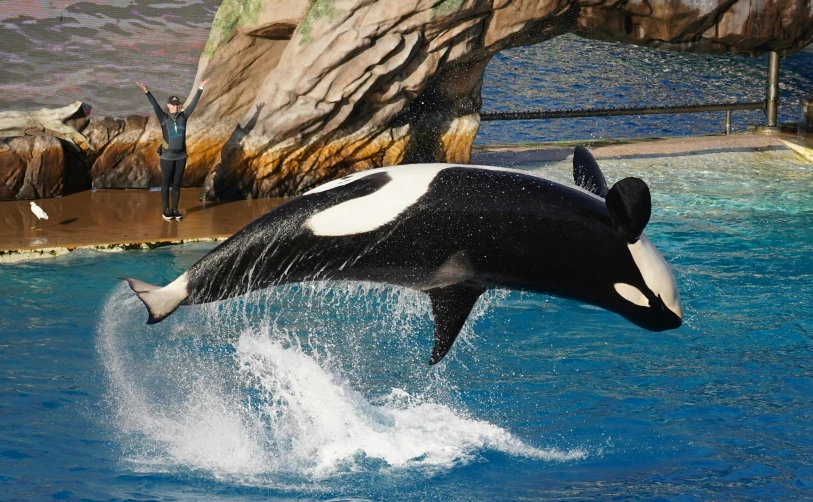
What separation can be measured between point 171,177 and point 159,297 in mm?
6097

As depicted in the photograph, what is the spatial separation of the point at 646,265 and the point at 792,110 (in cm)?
2100

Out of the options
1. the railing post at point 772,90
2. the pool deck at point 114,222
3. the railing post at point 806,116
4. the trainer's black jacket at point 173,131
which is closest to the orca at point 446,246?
the pool deck at point 114,222

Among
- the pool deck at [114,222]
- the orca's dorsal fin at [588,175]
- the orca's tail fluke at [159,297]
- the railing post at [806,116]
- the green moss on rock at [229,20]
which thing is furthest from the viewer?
the railing post at [806,116]

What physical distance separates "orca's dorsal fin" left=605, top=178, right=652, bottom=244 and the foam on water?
168 centimetres

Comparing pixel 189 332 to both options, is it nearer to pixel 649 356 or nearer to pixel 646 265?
pixel 649 356

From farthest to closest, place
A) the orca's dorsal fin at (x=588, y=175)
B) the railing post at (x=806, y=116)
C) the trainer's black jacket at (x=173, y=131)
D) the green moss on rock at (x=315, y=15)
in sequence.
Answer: the railing post at (x=806, y=116) → the green moss on rock at (x=315, y=15) → the trainer's black jacket at (x=173, y=131) → the orca's dorsal fin at (x=588, y=175)

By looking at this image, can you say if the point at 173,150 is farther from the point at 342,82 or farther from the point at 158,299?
the point at 158,299

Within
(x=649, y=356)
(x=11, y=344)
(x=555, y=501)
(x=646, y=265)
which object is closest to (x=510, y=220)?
(x=646, y=265)

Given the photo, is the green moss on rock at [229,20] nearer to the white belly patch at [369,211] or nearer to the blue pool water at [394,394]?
the blue pool water at [394,394]

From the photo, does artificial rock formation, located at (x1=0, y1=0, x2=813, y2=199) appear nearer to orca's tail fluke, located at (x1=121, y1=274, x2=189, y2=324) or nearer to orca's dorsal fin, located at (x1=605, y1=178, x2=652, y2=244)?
orca's tail fluke, located at (x1=121, y1=274, x2=189, y2=324)

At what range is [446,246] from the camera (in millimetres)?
5016

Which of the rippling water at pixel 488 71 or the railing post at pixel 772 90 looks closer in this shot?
the railing post at pixel 772 90

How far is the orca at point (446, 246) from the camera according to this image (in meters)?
5.00

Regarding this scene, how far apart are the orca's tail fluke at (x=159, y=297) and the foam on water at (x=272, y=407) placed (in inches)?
30.2
